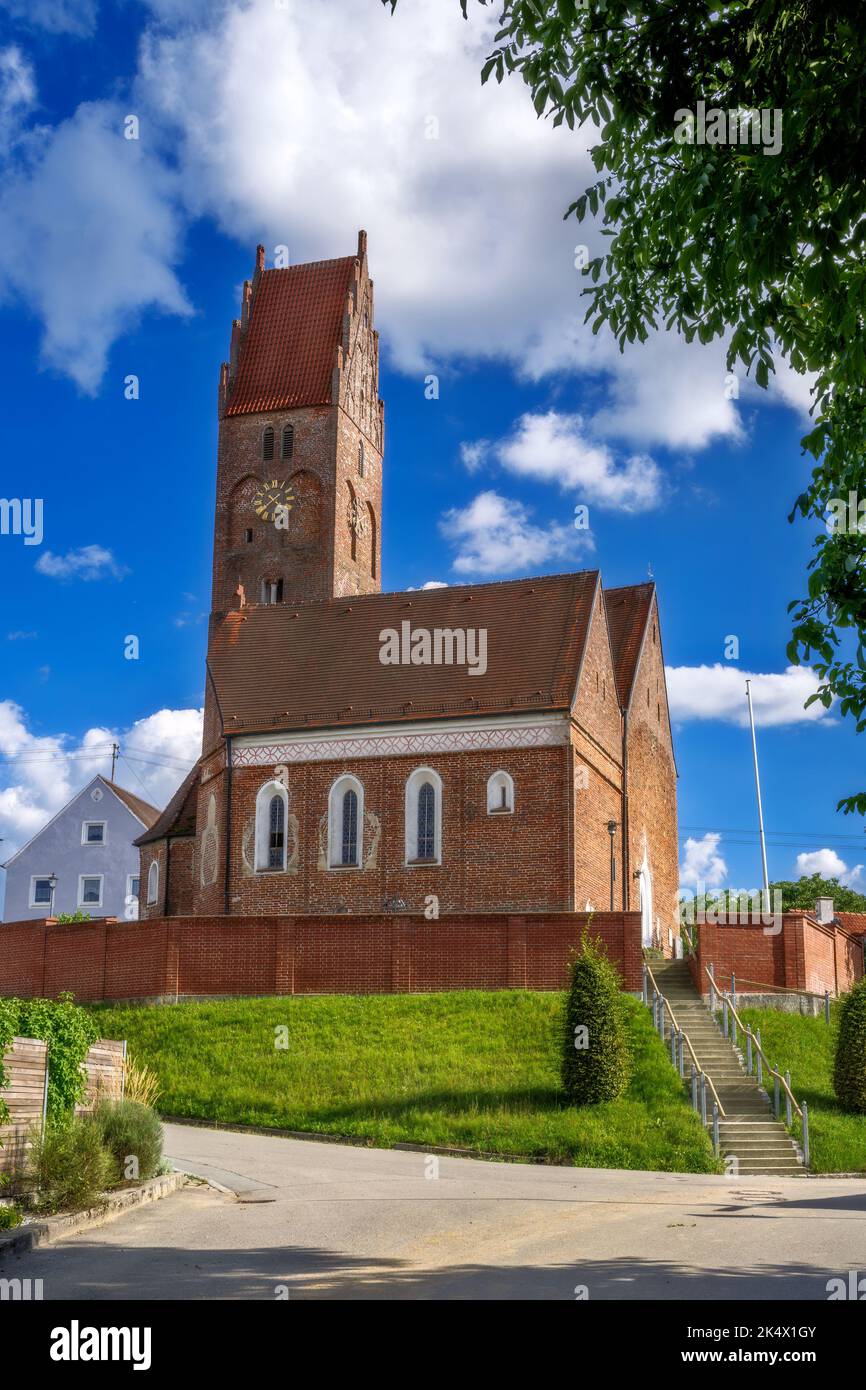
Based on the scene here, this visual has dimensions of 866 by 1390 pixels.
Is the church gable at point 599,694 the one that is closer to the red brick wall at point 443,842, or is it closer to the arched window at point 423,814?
the red brick wall at point 443,842

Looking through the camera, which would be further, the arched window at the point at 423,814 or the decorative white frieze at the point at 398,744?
the arched window at the point at 423,814

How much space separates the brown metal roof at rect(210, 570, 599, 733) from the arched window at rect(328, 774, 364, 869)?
1.84 metres

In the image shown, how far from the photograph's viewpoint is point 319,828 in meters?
39.1

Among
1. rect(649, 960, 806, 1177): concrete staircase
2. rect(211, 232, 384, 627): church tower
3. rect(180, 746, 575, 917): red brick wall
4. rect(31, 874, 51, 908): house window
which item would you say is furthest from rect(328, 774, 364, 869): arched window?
rect(31, 874, 51, 908): house window

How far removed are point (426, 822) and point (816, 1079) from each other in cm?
1432

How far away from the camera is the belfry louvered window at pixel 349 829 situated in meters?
38.8


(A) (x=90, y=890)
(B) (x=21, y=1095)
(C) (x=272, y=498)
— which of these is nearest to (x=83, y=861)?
(A) (x=90, y=890)

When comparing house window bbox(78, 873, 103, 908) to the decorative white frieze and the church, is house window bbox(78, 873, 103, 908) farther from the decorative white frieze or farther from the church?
the decorative white frieze

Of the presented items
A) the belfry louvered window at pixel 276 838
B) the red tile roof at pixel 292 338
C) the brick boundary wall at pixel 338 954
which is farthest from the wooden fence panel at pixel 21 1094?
the red tile roof at pixel 292 338

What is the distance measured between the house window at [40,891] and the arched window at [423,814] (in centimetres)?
3091

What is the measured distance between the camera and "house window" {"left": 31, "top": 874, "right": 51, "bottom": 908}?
2502 inches

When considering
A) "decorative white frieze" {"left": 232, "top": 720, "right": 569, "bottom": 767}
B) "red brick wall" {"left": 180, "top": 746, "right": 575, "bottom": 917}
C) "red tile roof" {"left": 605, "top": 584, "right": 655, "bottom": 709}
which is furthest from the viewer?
"red tile roof" {"left": 605, "top": 584, "right": 655, "bottom": 709}

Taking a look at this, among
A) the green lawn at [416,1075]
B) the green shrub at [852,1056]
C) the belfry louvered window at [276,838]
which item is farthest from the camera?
the belfry louvered window at [276,838]

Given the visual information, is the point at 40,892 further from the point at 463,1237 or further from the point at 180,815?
the point at 463,1237
